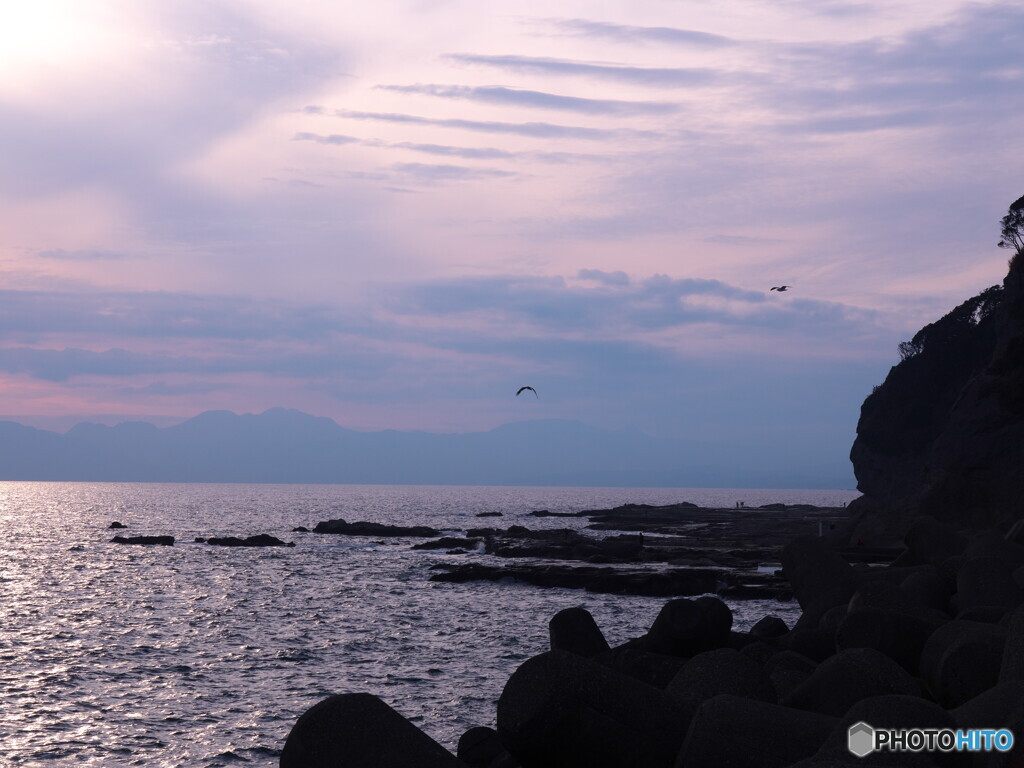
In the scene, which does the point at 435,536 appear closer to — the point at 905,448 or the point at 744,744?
the point at 905,448

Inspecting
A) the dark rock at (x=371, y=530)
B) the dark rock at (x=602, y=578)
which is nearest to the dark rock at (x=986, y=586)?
the dark rock at (x=602, y=578)

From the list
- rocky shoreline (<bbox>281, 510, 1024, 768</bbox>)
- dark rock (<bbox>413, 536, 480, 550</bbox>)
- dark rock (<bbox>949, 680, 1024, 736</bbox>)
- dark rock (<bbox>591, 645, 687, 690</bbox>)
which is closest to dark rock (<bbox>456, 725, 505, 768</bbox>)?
rocky shoreline (<bbox>281, 510, 1024, 768</bbox>)

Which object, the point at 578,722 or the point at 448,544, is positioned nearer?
the point at 578,722

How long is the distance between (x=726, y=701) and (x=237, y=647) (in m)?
24.2

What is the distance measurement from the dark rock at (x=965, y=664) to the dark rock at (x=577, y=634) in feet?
20.0

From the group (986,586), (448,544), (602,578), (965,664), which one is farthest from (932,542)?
(448,544)

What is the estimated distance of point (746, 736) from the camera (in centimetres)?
844

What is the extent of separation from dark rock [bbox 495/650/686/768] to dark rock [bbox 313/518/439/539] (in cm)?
7788

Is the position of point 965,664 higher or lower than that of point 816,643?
higher

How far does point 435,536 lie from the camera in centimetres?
8825

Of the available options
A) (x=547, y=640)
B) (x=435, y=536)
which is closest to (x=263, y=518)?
(x=435, y=536)

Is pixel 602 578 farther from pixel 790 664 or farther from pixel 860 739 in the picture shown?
pixel 860 739

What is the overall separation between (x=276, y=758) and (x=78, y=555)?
2263 inches

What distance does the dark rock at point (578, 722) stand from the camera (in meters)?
9.39
